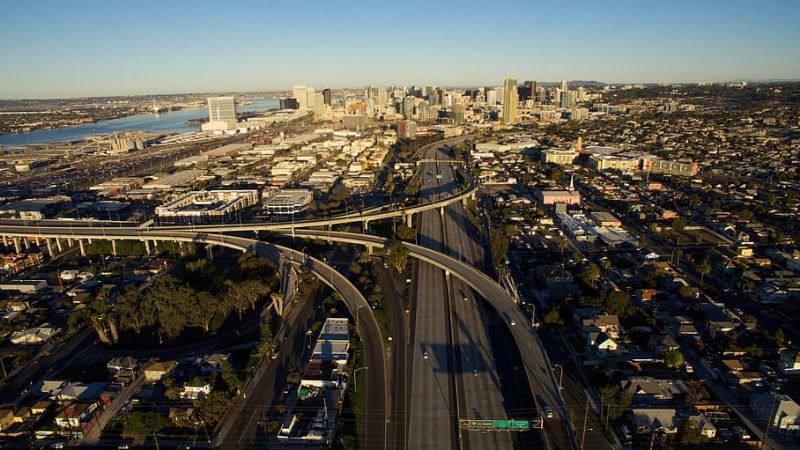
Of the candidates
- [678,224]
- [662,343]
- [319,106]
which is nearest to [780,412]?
[662,343]

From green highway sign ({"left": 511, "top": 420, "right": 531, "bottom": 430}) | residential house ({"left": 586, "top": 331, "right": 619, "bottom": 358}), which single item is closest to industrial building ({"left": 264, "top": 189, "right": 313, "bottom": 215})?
residential house ({"left": 586, "top": 331, "right": 619, "bottom": 358})

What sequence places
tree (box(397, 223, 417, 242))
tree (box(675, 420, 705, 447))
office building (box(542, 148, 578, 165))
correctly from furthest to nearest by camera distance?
office building (box(542, 148, 578, 165)), tree (box(397, 223, 417, 242)), tree (box(675, 420, 705, 447))

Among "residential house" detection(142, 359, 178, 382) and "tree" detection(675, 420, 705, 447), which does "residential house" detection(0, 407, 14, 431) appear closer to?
"residential house" detection(142, 359, 178, 382)

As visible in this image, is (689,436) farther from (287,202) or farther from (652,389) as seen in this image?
(287,202)

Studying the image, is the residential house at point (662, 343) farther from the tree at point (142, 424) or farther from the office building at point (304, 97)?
the office building at point (304, 97)

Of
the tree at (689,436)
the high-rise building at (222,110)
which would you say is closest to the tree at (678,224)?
the tree at (689,436)

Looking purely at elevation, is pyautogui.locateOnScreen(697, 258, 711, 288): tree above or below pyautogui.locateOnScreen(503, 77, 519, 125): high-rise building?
below

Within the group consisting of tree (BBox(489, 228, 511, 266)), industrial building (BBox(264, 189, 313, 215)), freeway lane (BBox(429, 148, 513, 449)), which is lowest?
freeway lane (BBox(429, 148, 513, 449))
